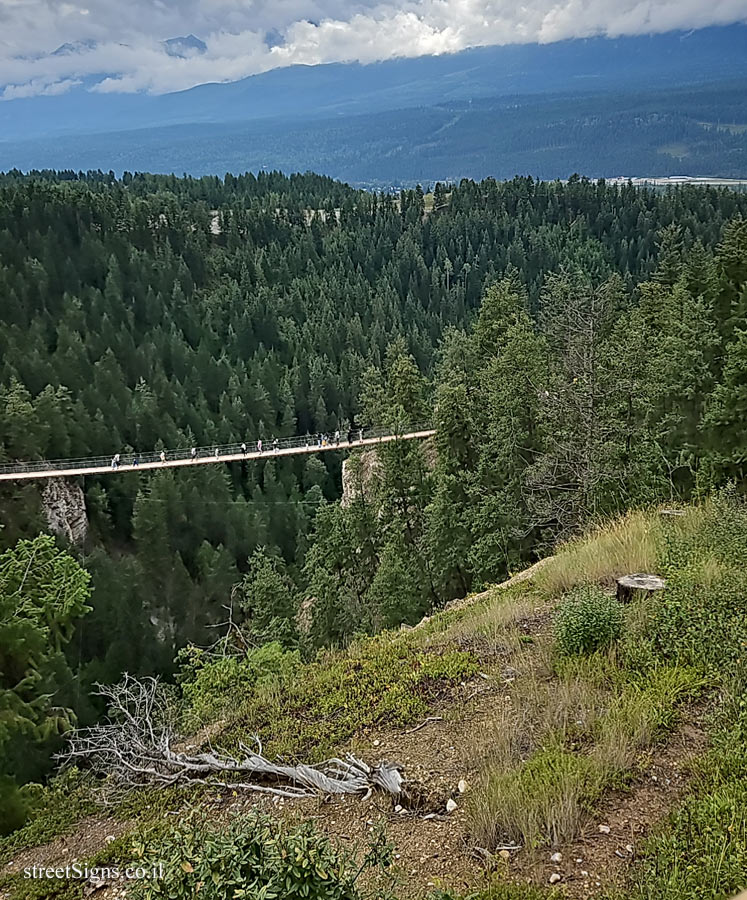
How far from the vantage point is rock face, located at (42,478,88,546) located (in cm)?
4209

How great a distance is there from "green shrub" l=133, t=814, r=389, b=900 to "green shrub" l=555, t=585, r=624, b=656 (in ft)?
13.9

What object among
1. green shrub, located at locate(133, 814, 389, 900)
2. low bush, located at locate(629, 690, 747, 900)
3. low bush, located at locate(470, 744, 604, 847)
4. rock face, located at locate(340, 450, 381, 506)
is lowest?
rock face, located at locate(340, 450, 381, 506)

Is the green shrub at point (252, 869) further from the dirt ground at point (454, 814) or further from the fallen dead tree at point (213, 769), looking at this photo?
the fallen dead tree at point (213, 769)

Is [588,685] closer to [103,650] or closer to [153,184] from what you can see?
[103,650]

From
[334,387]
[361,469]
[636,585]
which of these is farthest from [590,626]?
[334,387]

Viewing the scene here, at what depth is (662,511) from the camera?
41.1ft

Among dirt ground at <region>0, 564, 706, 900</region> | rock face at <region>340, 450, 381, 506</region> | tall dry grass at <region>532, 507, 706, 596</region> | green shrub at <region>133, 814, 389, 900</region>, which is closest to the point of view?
green shrub at <region>133, 814, 389, 900</region>

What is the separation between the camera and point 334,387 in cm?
6444

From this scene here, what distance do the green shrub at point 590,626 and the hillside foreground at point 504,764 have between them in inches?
0.7

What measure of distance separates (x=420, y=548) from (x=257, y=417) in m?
37.3

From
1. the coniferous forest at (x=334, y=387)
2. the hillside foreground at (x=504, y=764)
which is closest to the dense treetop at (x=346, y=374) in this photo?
the coniferous forest at (x=334, y=387)

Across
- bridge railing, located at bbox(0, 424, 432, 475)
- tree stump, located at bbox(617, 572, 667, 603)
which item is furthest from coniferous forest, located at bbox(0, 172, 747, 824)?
tree stump, located at bbox(617, 572, 667, 603)

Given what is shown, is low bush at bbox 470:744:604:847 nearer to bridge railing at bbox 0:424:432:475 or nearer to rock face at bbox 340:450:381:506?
rock face at bbox 340:450:381:506

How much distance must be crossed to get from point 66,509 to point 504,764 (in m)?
42.8
